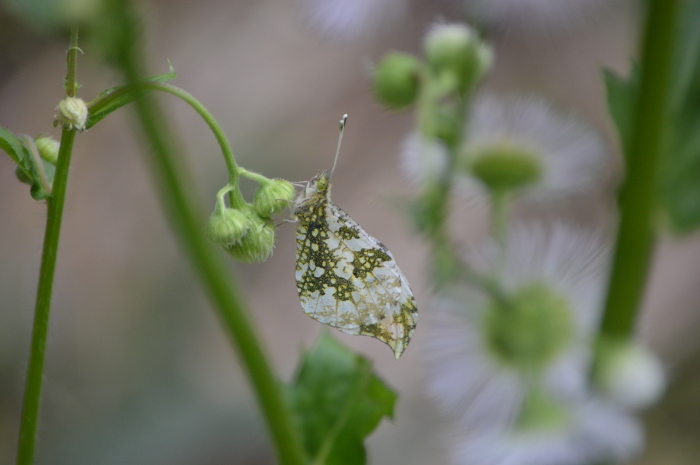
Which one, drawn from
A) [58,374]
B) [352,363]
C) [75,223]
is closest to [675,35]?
[352,363]

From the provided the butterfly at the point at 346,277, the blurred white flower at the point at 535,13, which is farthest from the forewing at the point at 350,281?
the blurred white flower at the point at 535,13

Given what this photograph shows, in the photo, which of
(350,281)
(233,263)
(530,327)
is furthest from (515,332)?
(233,263)

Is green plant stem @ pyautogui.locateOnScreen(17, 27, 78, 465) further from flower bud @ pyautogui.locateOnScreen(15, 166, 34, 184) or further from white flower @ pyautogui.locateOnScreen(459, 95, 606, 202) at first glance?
white flower @ pyautogui.locateOnScreen(459, 95, 606, 202)

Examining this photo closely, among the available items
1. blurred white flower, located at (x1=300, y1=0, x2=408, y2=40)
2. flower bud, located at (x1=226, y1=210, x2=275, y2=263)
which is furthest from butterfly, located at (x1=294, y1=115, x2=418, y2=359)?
blurred white flower, located at (x1=300, y1=0, x2=408, y2=40)

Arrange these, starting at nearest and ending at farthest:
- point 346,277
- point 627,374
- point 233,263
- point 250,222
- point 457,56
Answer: point 627,374 < point 457,56 < point 250,222 < point 346,277 < point 233,263

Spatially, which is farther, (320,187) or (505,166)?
(320,187)

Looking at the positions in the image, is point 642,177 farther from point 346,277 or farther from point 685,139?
point 346,277

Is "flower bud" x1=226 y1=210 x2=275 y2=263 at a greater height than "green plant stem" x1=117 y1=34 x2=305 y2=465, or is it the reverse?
"flower bud" x1=226 y1=210 x2=275 y2=263
